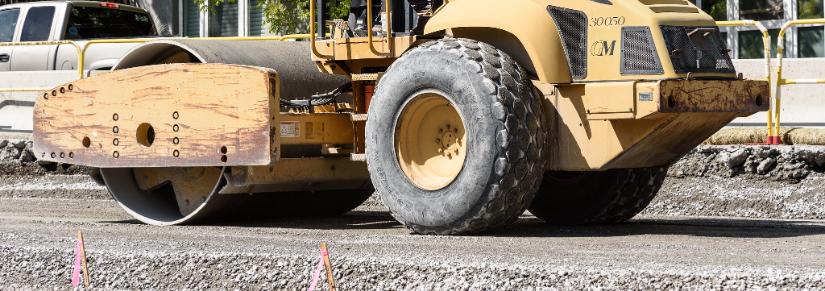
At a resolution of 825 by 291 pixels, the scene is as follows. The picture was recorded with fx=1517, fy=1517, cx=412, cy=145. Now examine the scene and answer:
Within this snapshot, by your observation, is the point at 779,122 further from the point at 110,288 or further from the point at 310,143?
the point at 110,288

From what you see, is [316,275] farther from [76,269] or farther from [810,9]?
[810,9]

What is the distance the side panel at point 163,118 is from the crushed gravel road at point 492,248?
1.76ft

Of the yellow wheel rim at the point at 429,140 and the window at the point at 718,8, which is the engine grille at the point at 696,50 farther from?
the window at the point at 718,8

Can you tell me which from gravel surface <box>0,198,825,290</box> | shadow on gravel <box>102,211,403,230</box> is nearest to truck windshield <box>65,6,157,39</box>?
shadow on gravel <box>102,211,403,230</box>

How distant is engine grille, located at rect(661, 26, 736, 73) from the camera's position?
30.5ft

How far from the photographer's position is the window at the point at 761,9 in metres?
19.9

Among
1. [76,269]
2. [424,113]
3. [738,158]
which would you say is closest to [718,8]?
[738,158]

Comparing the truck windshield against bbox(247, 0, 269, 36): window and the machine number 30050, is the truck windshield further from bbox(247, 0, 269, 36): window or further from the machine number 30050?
the machine number 30050

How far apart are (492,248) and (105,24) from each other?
1288 cm

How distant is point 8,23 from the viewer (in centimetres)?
2056

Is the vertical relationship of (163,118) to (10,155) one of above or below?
above

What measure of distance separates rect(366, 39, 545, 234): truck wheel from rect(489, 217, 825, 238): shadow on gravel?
1.47 ft

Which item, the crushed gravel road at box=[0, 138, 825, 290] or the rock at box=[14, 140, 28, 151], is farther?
the rock at box=[14, 140, 28, 151]

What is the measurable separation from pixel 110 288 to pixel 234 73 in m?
2.65
